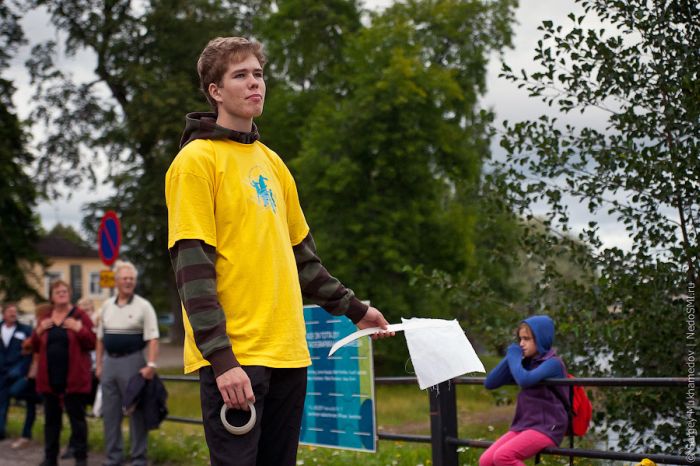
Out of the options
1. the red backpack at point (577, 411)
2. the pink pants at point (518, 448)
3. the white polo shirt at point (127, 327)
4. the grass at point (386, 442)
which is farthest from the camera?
the white polo shirt at point (127, 327)

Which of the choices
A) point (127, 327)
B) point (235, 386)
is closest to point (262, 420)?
point (235, 386)

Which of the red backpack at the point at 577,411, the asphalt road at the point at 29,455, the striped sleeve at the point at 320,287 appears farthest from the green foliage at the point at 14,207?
the striped sleeve at the point at 320,287

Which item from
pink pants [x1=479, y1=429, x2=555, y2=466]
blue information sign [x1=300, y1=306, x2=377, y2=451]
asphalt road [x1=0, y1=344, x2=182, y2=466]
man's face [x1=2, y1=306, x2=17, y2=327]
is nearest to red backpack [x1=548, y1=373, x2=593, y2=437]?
pink pants [x1=479, y1=429, x2=555, y2=466]

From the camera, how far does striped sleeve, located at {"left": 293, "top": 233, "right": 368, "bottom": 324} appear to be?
3715 mm

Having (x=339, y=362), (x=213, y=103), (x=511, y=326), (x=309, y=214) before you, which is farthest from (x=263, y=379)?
(x=309, y=214)

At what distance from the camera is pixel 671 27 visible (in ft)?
23.2

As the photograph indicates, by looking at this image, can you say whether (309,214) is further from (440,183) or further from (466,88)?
(466,88)

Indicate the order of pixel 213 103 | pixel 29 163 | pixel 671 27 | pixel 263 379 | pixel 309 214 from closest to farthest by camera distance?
pixel 263 379, pixel 213 103, pixel 671 27, pixel 29 163, pixel 309 214

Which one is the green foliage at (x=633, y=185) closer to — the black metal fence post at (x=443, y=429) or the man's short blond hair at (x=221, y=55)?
Answer: the black metal fence post at (x=443, y=429)

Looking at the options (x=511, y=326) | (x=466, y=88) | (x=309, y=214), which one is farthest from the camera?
(x=466, y=88)

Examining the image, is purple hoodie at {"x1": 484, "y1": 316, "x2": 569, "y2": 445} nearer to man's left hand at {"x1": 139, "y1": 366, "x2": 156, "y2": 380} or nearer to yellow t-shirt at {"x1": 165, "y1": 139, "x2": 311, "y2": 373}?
yellow t-shirt at {"x1": 165, "y1": 139, "x2": 311, "y2": 373}

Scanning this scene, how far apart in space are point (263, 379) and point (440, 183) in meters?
28.4

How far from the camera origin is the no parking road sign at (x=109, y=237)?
1441 cm

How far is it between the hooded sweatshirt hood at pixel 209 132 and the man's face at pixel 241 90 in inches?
2.0
